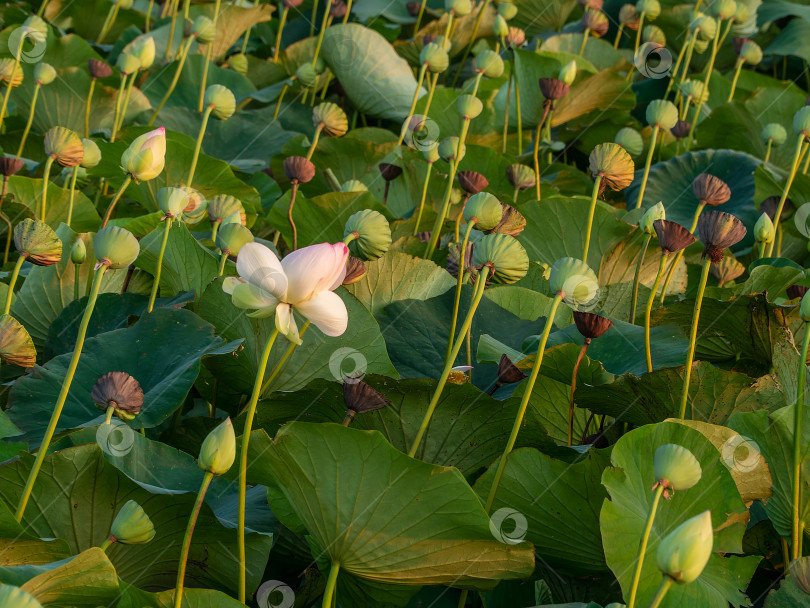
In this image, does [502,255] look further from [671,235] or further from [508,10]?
[508,10]

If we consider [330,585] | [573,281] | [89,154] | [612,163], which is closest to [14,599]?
[330,585]

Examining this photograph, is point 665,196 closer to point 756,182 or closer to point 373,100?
point 756,182

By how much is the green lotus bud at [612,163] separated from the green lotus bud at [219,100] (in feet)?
1.74

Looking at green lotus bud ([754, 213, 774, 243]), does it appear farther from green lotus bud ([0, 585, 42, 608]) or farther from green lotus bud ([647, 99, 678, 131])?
green lotus bud ([0, 585, 42, 608])

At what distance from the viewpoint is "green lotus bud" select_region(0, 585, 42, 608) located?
425 mm

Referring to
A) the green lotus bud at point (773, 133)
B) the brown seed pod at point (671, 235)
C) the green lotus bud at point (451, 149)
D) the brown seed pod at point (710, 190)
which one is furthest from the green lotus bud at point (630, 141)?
the brown seed pod at point (671, 235)

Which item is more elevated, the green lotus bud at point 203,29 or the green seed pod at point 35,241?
the green seed pod at point 35,241

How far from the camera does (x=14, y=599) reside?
0.43m

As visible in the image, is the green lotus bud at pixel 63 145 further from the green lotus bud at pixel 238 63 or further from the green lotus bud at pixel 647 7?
the green lotus bud at pixel 647 7

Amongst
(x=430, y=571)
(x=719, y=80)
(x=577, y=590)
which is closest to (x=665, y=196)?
(x=719, y=80)

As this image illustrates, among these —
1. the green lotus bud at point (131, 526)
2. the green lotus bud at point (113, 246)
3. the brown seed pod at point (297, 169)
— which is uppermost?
the green lotus bud at point (113, 246)

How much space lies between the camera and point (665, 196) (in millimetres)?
1551

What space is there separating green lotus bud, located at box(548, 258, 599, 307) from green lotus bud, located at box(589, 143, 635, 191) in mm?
296

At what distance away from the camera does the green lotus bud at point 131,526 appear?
0.57m
